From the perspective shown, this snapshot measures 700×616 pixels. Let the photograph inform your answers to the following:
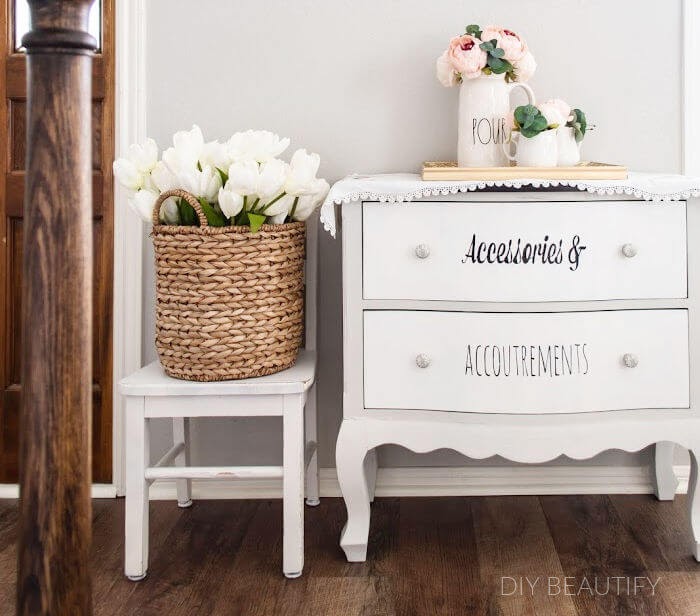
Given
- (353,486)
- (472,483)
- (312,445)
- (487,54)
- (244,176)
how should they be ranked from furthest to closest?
(472,483)
(312,445)
(487,54)
(353,486)
(244,176)

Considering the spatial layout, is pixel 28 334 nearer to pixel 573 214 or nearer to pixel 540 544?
pixel 573 214

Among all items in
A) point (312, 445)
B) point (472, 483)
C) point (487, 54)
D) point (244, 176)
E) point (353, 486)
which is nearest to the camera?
point (244, 176)

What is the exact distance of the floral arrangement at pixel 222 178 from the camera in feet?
4.86

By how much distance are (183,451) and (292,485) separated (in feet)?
1.65

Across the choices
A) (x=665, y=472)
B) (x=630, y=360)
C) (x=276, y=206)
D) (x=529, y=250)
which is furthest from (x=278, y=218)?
(x=665, y=472)

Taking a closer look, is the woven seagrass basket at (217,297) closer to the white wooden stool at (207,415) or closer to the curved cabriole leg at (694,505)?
the white wooden stool at (207,415)

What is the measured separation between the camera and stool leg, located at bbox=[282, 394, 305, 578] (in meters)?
1.53

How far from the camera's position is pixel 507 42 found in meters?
1.68

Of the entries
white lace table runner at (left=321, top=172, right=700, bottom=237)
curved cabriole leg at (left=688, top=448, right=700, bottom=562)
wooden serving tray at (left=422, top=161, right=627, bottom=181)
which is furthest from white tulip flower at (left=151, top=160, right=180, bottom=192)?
curved cabriole leg at (left=688, top=448, right=700, bottom=562)

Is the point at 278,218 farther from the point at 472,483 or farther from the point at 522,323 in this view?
the point at 472,483

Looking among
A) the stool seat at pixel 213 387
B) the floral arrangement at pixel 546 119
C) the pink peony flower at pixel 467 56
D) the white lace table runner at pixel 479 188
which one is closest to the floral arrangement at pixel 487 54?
the pink peony flower at pixel 467 56

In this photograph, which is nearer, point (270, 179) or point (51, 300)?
point (51, 300)

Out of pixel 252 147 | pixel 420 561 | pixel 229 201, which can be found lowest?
pixel 420 561

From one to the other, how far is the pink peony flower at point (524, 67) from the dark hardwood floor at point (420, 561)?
111cm
